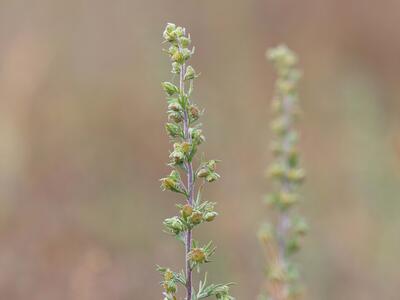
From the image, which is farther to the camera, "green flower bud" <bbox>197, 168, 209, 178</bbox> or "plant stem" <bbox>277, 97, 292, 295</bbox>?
"plant stem" <bbox>277, 97, 292, 295</bbox>

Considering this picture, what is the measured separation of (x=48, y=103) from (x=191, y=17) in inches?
114

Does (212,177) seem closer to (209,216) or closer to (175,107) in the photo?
(209,216)

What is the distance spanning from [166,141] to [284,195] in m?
4.23

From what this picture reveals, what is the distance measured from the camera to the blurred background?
6105 millimetres

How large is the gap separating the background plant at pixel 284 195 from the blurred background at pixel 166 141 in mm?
1086

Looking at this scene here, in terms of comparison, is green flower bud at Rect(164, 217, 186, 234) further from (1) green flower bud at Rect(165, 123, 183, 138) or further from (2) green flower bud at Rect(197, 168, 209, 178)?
(1) green flower bud at Rect(165, 123, 183, 138)

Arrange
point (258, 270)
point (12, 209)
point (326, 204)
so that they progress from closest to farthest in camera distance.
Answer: point (258, 270) → point (12, 209) → point (326, 204)

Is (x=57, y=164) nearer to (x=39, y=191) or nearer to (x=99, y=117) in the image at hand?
(x=39, y=191)

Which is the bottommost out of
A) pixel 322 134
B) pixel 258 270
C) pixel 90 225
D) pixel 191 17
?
pixel 258 270

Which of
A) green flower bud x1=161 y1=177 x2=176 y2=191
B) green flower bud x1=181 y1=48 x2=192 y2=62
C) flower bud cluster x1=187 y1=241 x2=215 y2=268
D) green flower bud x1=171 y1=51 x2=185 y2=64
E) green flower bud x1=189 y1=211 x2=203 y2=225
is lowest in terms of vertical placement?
flower bud cluster x1=187 y1=241 x2=215 y2=268

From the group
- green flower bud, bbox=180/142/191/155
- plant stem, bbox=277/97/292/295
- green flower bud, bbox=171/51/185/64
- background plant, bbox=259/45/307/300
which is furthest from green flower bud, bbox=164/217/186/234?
plant stem, bbox=277/97/292/295

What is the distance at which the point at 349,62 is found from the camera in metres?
9.70

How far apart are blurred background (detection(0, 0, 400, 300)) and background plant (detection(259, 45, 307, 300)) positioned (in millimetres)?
1086

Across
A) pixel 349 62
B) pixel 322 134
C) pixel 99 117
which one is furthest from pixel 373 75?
pixel 99 117
